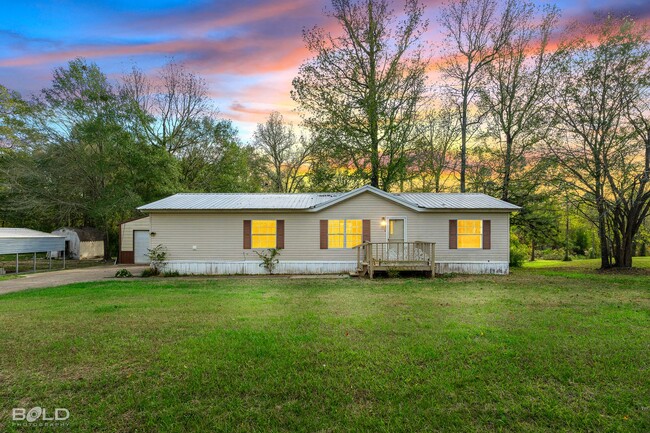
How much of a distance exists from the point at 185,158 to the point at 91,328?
21.8 m

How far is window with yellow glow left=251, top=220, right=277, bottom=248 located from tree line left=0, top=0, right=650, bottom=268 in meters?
7.92

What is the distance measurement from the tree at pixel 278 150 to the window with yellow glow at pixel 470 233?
19.3 m

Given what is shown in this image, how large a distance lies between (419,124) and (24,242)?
23695 millimetres

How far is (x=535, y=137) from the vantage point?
17.1 m

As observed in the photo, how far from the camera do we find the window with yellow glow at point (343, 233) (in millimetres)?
14211

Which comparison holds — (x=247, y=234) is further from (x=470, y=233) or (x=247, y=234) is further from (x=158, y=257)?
(x=470, y=233)

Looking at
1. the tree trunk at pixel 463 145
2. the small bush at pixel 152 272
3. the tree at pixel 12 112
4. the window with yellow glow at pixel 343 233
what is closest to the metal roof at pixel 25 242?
the small bush at pixel 152 272

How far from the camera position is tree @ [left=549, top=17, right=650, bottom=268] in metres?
14.5

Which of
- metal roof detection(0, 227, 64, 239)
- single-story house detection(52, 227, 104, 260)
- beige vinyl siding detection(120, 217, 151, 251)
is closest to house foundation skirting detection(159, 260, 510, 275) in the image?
beige vinyl siding detection(120, 217, 151, 251)

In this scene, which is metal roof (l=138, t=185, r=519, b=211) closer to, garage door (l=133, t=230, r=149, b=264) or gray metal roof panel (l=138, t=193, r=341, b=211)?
gray metal roof panel (l=138, t=193, r=341, b=211)

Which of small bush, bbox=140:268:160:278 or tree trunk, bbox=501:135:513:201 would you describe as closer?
small bush, bbox=140:268:160:278

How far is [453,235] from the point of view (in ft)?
46.3

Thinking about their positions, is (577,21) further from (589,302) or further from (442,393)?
(442,393)

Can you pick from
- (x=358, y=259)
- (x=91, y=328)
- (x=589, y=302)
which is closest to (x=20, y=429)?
(x=91, y=328)
